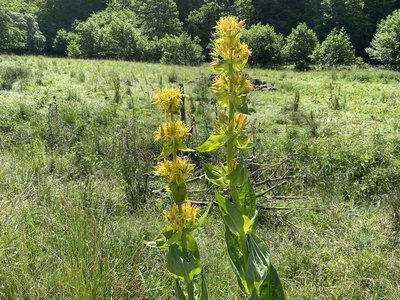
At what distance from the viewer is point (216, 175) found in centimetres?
119

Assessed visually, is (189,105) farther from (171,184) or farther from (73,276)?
(171,184)

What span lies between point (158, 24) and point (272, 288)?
53891mm

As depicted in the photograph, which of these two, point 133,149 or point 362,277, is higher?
point 133,149

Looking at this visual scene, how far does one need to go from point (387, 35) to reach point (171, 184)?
125ft

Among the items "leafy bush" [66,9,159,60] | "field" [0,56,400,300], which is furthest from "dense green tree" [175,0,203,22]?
"field" [0,56,400,300]

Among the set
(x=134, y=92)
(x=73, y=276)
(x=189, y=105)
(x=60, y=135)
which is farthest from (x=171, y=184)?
(x=134, y=92)

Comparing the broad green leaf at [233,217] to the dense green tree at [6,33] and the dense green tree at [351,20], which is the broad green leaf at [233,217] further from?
the dense green tree at [351,20]

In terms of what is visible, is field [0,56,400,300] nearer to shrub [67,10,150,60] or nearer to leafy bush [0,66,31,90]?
leafy bush [0,66,31,90]

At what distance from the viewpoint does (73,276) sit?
7.13 ft

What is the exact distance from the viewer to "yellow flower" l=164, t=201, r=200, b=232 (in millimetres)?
1176

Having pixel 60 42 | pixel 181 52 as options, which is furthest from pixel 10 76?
pixel 60 42

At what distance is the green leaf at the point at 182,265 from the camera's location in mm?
1143

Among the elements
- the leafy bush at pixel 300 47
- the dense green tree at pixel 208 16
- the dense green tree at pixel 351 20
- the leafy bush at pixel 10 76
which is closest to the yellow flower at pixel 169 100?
the leafy bush at pixel 10 76

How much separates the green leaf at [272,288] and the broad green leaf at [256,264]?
218 millimetres
